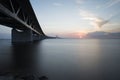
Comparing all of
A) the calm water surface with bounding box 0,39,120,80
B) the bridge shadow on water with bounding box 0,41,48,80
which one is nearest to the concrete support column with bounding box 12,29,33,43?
the calm water surface with bounding box 0,39,120,80

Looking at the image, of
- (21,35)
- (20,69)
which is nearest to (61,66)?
(20,69)

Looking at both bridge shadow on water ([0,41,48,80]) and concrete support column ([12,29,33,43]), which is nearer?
bridge shadow on water ([0,41,48,80])

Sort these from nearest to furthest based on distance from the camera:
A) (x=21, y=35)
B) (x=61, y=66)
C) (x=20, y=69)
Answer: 1. (x=20, y=69)
2. (x=61, y=66)
3. (x=21, y=35)

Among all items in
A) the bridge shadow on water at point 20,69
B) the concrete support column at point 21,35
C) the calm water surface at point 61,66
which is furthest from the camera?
the concrete support column at point 21,35

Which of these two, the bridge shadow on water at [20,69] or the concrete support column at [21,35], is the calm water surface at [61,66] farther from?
the concrete support column at [21,35]

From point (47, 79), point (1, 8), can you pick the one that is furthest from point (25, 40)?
point (47, 79)

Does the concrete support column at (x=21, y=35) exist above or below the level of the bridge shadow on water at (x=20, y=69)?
above

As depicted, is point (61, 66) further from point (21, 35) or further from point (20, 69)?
point (21, 35)

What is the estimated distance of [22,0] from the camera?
18.2m

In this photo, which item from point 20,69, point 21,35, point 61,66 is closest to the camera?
point 20,69

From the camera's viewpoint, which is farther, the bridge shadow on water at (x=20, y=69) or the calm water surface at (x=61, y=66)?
the calm water surface at (x=61, y=66)

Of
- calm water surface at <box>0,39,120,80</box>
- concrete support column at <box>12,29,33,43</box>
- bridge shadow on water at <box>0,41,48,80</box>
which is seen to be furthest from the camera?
concrete support column at <box>12,29,33,43</box>

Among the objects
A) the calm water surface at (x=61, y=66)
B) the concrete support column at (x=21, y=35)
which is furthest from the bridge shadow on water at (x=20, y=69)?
the concrete support column at (x=21, y=35)

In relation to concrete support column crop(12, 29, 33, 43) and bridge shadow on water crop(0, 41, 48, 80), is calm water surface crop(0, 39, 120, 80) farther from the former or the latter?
concrete support column crop(12, 29, 33, 43)
